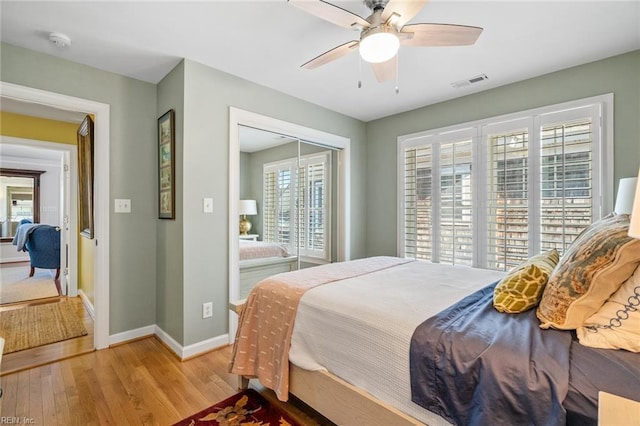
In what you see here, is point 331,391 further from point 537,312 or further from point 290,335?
point 537,312

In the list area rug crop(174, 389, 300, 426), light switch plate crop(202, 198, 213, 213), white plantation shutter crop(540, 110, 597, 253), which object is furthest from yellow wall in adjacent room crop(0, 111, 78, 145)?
white plantation shutter crop(540, 110, 597, 253)

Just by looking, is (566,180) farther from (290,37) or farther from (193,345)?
(193,345)

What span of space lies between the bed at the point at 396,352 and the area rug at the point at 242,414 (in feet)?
0.66

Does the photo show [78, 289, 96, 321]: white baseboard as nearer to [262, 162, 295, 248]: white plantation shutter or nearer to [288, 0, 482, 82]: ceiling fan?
[262, 162, 295, 248]: white plantation shutter

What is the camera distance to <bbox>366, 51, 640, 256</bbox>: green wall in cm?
237

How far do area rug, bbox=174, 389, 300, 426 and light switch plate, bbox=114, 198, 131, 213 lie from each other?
1.89 meters

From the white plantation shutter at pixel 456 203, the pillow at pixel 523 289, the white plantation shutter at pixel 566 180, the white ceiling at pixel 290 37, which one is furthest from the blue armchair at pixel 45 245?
the white plantation shutter at pixel 566 180

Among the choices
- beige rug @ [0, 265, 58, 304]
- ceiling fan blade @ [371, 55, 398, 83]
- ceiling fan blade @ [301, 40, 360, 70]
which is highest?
ceiling fan blade @ [301, 40, 360, 70]

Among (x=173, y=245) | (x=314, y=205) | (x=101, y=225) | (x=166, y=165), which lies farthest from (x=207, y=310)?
(x=314, y=205)

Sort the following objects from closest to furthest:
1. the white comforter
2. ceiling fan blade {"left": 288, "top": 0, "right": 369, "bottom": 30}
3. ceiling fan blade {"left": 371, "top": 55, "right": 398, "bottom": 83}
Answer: the white comforter < ceiling fan blade {"left": 288, "top": 0, "right": 369, "bottom": 30} < ceiling fan blade {"left": 371, "top": 55, "right": 398, "bottom": 83}

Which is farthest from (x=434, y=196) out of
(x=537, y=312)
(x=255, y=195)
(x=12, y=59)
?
(x=12, y=59)

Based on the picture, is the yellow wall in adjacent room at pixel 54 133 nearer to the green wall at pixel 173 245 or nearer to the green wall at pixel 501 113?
the green wall at pixel 173 245

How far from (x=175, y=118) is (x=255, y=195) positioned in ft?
3.40

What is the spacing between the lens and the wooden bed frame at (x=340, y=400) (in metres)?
1.27
